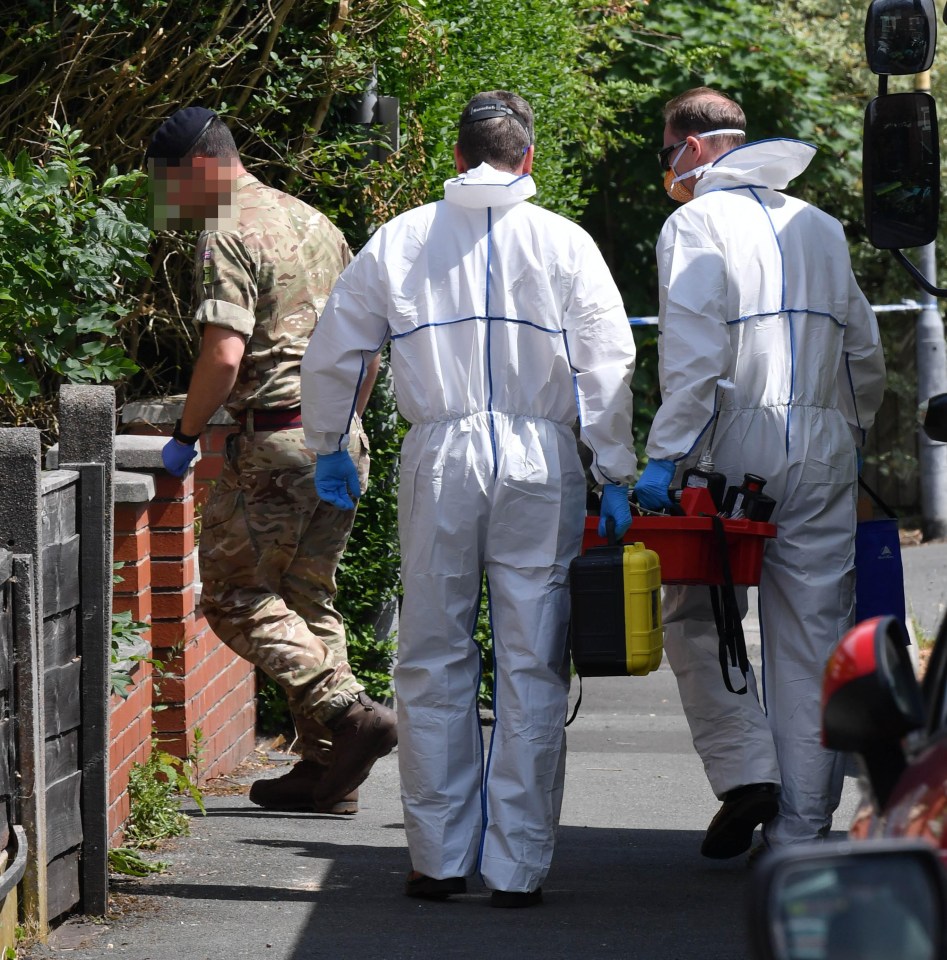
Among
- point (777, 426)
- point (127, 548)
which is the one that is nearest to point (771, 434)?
point (777, 426)

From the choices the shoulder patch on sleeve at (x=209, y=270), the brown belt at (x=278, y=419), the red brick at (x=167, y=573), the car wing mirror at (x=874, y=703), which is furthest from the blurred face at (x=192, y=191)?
the car wing mirror at (x=874, y=703)

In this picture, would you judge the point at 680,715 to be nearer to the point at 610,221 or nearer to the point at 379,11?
the point at 379,11

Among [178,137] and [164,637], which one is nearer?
[178,137]

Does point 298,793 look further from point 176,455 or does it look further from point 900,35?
point 900,35

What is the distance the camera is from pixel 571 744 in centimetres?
693

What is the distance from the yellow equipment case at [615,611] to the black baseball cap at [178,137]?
1.82 metres

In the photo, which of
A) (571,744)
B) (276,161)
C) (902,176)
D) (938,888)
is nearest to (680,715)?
(571,744)

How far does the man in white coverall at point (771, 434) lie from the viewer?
4520mm

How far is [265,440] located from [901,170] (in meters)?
2.03

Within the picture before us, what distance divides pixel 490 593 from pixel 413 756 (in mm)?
474

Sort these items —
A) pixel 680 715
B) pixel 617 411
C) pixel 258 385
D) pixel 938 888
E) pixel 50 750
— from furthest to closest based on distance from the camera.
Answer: pixel 680 715 < pixel 258 385 < pixel 617 411 < pixel 50 750 < pixel 938 888

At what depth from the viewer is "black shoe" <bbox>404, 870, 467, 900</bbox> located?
4391 mm

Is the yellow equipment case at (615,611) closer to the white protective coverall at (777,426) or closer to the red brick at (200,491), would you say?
the white protective coverall at (777,426)

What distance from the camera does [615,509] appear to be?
436 centimetres
